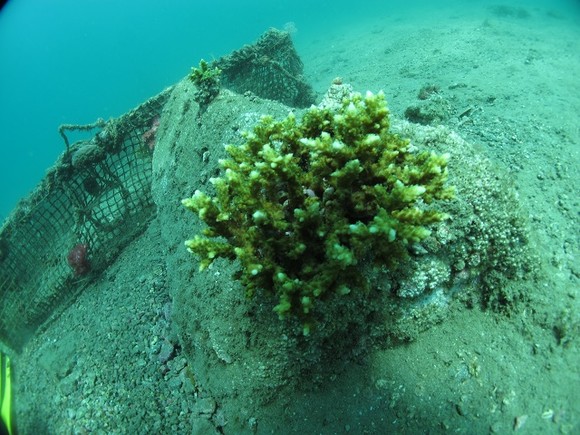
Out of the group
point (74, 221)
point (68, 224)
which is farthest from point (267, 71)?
point (68, 224)

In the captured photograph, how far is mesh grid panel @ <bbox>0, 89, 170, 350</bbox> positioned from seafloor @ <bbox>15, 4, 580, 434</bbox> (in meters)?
0.53

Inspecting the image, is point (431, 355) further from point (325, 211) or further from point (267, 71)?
point (267, 71)

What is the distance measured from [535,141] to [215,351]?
5.68 m

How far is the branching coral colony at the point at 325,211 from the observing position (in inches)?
92.4

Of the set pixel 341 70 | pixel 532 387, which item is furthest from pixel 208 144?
pixel 341 70

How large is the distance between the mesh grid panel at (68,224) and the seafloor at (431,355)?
20.8 inches

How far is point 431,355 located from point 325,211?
1.58 metres

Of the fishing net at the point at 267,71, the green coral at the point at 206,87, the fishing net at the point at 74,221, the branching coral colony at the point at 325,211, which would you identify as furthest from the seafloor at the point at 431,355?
the fishing net at the point at 267,71

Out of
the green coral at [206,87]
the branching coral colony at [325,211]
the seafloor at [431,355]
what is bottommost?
the seafloor at [431,355]

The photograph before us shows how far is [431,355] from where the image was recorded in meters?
2.91

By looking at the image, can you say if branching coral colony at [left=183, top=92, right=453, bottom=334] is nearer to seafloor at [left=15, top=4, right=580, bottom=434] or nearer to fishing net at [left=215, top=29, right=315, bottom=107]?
seafloor at [left=15, top=4, right=580, bottom=434]

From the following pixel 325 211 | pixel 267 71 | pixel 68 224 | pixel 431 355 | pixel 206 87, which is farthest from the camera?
pixel 267 71

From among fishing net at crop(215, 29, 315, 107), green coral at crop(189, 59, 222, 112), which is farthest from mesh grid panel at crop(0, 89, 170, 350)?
green coral at crop(189, 59, 222, 112)

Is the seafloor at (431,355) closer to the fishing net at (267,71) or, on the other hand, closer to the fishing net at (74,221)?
the fishing net at (74,221)
